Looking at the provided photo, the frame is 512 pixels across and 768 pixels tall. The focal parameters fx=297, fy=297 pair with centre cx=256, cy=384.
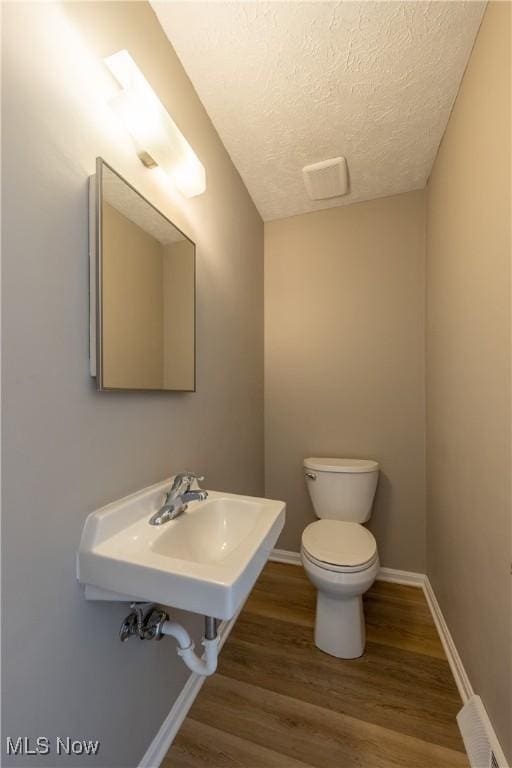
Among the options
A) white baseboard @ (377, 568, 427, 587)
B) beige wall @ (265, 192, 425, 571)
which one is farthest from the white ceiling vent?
white baseboard @ (377, 568, 427, 587)

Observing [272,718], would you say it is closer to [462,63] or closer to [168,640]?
[168,640]

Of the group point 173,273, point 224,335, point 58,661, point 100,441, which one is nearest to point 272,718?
point 58,661

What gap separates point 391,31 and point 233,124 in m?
0.69

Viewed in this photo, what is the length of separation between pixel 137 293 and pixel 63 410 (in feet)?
1.41

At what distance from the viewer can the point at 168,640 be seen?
1022 millimetres

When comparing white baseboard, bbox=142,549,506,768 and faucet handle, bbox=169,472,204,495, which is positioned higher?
faucet handle, bbox=169,472,204,495

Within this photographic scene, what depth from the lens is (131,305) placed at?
2.92 feet

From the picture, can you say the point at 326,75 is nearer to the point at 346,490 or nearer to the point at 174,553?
the point at 174,553

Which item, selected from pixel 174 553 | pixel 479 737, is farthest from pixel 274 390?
pixel 479 737

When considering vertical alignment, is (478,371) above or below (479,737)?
above

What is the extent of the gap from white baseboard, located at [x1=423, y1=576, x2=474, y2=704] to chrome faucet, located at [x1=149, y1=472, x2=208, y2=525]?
123cm

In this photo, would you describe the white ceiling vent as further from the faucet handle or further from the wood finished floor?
the wood finished floor

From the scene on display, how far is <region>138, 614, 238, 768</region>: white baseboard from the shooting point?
0.92 metres
